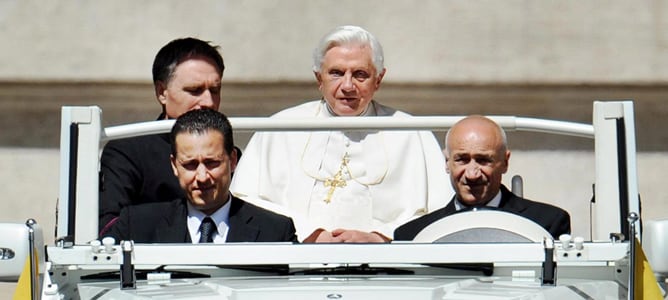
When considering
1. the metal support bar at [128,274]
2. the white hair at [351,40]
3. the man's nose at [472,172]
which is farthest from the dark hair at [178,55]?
the metal support bar at [128,274]

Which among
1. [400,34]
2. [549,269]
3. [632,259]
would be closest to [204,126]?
[549,269]

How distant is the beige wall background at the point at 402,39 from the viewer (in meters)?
11.1

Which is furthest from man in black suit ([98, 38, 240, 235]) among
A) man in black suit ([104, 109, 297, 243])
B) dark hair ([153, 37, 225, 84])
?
man in black suit ([104, 109, 297, 243])

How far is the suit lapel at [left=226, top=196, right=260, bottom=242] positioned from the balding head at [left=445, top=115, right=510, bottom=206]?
0.71 m

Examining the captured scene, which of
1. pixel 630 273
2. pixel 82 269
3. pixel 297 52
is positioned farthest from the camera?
pixel 297 52

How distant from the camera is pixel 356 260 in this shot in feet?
18.0

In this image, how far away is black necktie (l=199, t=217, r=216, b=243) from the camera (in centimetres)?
601

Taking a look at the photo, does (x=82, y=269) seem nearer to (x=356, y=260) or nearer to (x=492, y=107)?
Answer: (x=356, y=260)

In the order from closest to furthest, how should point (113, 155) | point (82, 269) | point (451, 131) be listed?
point (82, 269), point (451, 131), point (113, 155)

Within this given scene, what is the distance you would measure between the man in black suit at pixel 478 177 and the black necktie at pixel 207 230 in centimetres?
65

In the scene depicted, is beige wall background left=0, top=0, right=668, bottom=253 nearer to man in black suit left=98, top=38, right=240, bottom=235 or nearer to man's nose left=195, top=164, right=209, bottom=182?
man in black suit left=98, top=38, right=240, bottom=235

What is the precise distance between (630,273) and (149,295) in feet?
4.36

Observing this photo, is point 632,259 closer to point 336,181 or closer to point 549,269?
point 549,269

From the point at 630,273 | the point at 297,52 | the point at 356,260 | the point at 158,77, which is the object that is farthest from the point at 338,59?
the point at 297,52
